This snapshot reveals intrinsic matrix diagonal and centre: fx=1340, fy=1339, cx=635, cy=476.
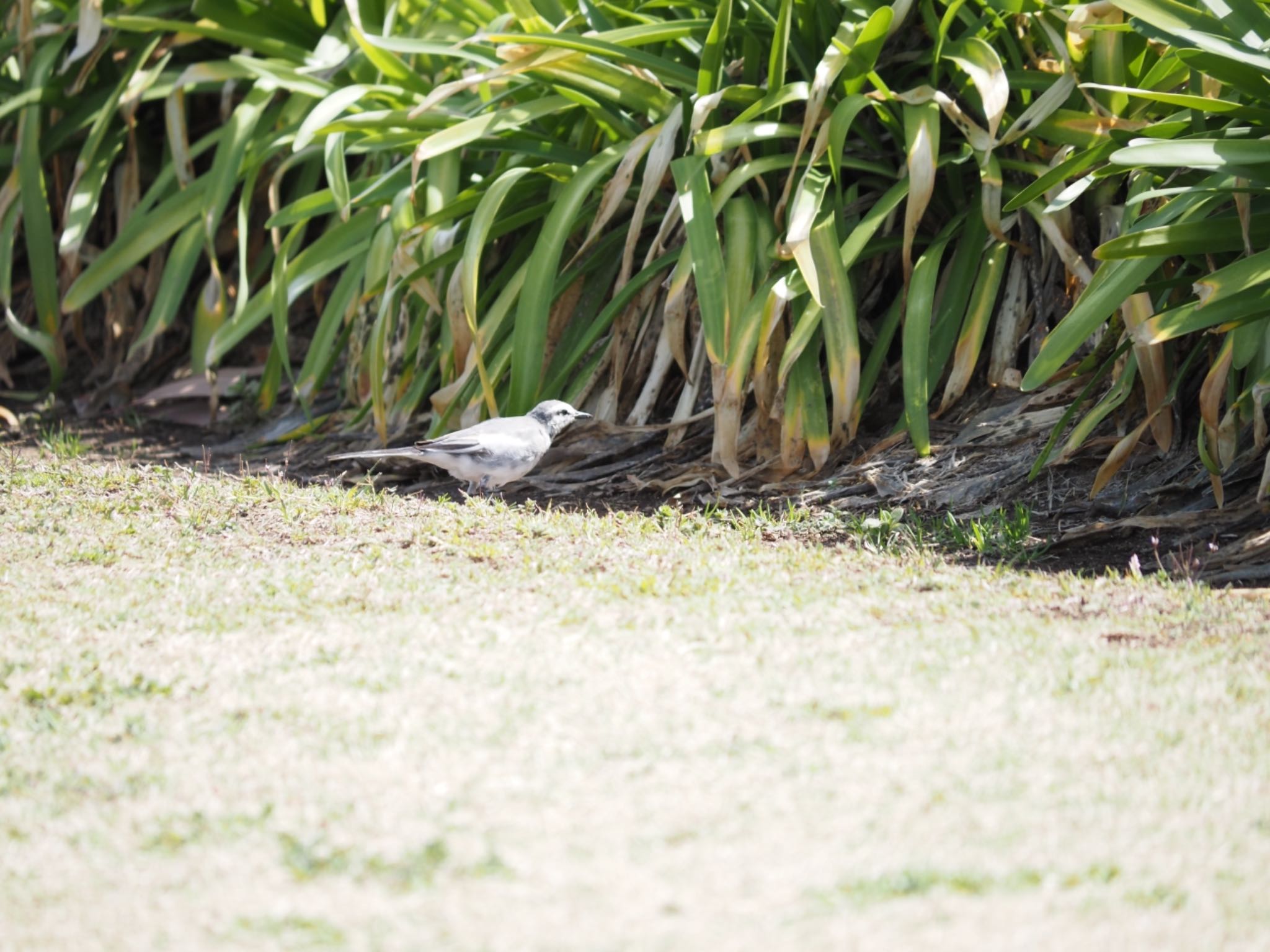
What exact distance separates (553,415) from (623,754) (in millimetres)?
2673

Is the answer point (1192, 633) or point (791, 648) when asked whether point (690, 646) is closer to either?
point (791, 648)

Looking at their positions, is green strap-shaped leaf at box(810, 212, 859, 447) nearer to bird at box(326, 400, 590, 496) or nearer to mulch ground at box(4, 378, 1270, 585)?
mulch ground at box(4, 378, 1270, 585)

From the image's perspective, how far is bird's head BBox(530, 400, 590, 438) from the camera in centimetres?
523

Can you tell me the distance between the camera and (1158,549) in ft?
13.8

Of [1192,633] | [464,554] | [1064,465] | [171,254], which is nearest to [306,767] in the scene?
[464,554]

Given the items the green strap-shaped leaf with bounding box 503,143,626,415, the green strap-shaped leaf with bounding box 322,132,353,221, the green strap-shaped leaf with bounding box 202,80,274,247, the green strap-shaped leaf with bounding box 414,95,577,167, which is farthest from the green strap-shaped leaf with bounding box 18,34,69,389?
the green strap-shaped leaf with bounding box 503,143,626,415

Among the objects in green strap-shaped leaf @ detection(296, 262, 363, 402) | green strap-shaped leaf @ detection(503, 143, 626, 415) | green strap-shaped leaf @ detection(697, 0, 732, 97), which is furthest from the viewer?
green strap-shaped leaf @ detection(296, 262, 363, 402)

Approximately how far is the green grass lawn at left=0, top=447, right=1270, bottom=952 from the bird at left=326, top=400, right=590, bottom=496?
77 centimetres

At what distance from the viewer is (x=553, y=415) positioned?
523 cm

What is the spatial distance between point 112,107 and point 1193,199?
17.9 feet

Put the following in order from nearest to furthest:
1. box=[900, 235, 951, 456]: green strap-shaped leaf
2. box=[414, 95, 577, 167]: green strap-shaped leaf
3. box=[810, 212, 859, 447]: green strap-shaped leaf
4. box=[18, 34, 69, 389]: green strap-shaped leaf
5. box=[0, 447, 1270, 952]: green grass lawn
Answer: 1. box=[0, 447, 1270, 952]: green grass lawn
2. box=[900, 235, 951, 456]: green strap-shaped leaf
3. box=[810, 212, 859, 447]: green strap-shaped leaf
4. box=[414, 95, 577, 167]: green strap-shaped leaf
5. box=[18, 34, 69, 389]: green strap-shaped leaf

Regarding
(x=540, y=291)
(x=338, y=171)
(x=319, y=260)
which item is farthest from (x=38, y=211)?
(x=540, y=291)

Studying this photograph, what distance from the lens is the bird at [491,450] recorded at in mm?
4922

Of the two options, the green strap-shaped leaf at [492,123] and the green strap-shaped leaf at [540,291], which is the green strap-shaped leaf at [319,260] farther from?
the green strap-shaped leaf at [540,291]
